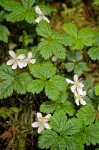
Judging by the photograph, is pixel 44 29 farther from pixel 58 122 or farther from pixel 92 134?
pixel 92 134

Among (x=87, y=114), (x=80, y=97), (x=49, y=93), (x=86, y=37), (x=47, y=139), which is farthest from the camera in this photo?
(x=86, y=37)

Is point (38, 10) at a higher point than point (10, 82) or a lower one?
higher

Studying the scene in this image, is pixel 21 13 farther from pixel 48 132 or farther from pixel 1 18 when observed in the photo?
pixel 48 132

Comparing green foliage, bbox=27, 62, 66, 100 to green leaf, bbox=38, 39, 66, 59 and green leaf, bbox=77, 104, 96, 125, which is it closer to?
green leaf, bbox=38, 39, 66, 59

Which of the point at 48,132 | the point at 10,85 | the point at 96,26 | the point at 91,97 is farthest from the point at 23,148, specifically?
the point at 96,26

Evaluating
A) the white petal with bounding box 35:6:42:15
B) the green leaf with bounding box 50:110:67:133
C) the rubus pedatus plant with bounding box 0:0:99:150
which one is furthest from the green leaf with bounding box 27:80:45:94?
the white petal with bounding box 35:6:42:15

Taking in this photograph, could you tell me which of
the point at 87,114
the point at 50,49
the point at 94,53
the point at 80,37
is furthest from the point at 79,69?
the point at 87,114
